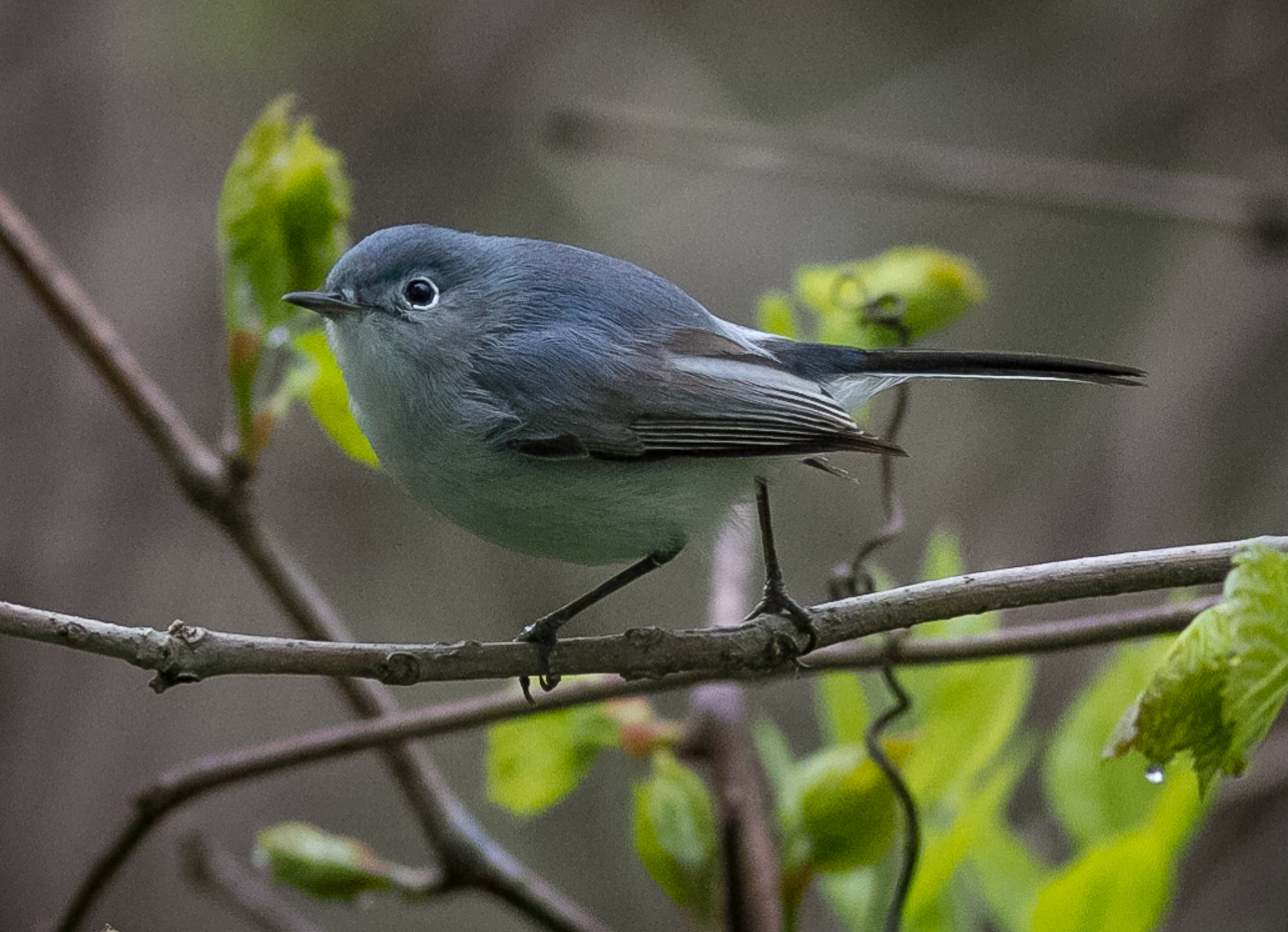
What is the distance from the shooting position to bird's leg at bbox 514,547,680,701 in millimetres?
1258

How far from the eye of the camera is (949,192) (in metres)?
2.74

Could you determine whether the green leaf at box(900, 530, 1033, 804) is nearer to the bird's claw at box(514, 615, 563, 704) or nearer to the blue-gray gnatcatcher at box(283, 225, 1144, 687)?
the blue-gray gnatcatcher at box(283, 225, 1144, 687)

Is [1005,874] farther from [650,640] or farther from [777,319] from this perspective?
[777,319]

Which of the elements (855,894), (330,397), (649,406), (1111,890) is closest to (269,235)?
(330,397)

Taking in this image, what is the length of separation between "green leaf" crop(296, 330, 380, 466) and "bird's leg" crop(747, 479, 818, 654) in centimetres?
46

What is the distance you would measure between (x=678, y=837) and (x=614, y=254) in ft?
8.87

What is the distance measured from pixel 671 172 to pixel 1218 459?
188cm

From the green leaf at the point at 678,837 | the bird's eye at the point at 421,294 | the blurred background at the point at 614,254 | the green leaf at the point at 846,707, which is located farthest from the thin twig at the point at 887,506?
the blurred background at the point at 614,254

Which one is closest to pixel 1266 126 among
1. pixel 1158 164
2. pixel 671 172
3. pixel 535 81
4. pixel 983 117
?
pixel 1158 164

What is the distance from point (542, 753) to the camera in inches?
59.9

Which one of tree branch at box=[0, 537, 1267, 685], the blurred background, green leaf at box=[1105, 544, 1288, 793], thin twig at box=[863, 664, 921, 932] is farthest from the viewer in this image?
the blurred background

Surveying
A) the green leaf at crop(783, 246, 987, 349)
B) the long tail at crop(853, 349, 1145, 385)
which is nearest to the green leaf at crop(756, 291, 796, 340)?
the green leaf at crop(783, 246, 987, 349)

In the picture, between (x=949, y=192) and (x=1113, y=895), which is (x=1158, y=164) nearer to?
(x=949, y=192)

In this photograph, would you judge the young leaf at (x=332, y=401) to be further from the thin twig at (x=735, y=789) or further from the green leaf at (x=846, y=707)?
the green leaf at (x=846, y=707)
